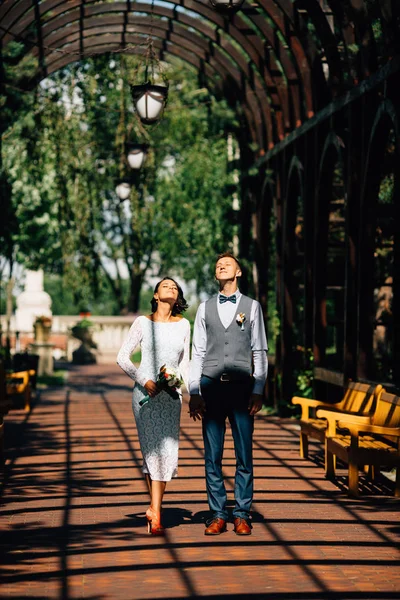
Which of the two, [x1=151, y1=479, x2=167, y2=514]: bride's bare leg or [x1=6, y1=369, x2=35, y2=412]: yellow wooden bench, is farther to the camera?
[x1=6, y1=369, x2=35, y2=412]: yellow wooden bench

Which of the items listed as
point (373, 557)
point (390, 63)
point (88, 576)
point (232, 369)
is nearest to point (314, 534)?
point (373, 557)

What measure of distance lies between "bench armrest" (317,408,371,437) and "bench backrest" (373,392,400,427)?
94mm

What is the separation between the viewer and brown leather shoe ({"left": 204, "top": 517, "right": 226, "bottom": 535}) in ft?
24.1

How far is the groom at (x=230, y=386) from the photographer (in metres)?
7.42

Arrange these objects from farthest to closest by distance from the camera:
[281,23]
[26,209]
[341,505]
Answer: [26,209]
[281,23]
[341,505]

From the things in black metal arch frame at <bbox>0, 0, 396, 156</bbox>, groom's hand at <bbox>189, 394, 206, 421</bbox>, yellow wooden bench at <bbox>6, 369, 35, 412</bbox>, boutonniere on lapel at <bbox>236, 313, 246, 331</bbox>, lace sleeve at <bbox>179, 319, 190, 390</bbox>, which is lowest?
yellow wooden bench at <bbox>6, 369, 35, 412</bbox>

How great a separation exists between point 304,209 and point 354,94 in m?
3.38

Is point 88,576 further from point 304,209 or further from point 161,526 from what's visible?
point 304,209

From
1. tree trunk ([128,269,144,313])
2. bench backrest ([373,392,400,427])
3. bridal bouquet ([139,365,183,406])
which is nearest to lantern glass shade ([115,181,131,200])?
bench backrest ([373,392,400,427])

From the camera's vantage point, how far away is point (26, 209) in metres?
29.5

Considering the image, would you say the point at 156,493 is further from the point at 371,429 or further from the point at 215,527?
the point at 371,429

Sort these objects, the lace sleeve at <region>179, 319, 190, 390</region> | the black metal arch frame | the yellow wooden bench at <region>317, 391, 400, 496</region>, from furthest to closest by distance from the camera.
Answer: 1. the black metal arch frame
2. the yellow wooden bench at <region>317, 391, 400, 496</region>
3. the lace sleeve at <region>179, 319, 190, 390</region>

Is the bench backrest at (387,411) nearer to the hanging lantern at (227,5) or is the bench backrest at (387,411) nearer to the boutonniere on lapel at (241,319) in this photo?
the boutonniere on lapel at (241,319)

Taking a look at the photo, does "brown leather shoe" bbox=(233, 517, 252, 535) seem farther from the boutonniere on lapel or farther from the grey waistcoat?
the boutonniere on lapel
